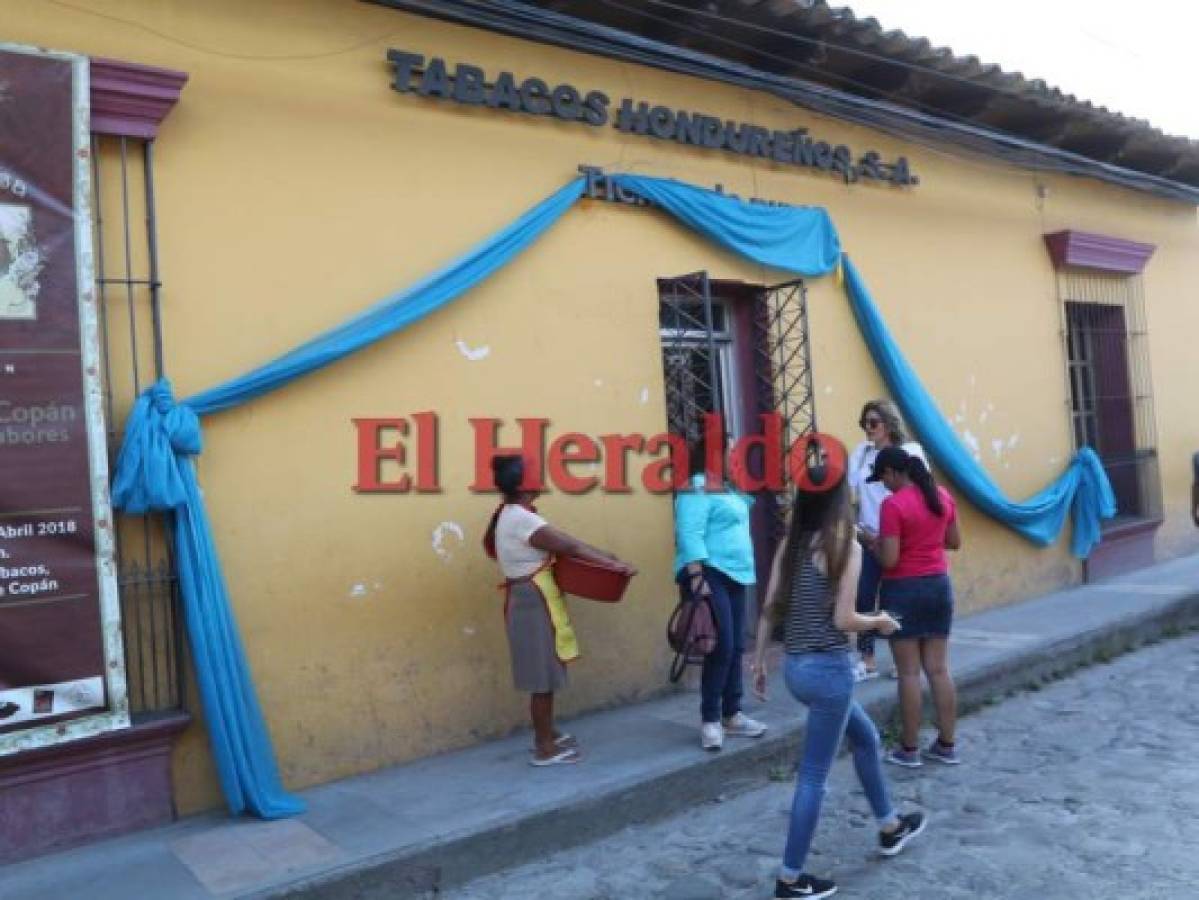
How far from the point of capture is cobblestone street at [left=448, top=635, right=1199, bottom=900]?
3.91m

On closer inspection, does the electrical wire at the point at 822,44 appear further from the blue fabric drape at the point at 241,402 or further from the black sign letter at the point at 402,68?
the black sign letter at the point at 402,68

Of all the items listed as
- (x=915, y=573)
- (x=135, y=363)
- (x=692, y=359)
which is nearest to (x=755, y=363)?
(x=692, y=359)

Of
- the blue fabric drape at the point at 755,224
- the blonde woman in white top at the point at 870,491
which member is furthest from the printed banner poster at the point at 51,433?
the blonde woman in white top at the point at 870,491

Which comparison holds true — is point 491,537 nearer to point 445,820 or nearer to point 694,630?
point 694,630

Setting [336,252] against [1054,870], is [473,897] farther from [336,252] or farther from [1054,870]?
[336,252]

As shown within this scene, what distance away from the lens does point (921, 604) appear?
16.5 ft

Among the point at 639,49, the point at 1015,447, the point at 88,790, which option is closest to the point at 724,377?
the point at 639,49

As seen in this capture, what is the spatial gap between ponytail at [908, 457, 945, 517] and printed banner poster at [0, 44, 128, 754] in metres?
3.53

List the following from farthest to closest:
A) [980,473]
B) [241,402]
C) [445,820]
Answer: [980,473] < [241,402] < [445,820]

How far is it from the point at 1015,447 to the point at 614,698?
4.75 m

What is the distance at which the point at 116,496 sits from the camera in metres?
4.28

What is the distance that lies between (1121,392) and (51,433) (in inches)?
378

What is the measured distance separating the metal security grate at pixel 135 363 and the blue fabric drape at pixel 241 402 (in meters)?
0.15

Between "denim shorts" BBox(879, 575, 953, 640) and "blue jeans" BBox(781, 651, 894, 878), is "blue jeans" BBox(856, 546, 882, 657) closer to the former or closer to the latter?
"denim shorts" BBox(879, 575, 953, 640)
